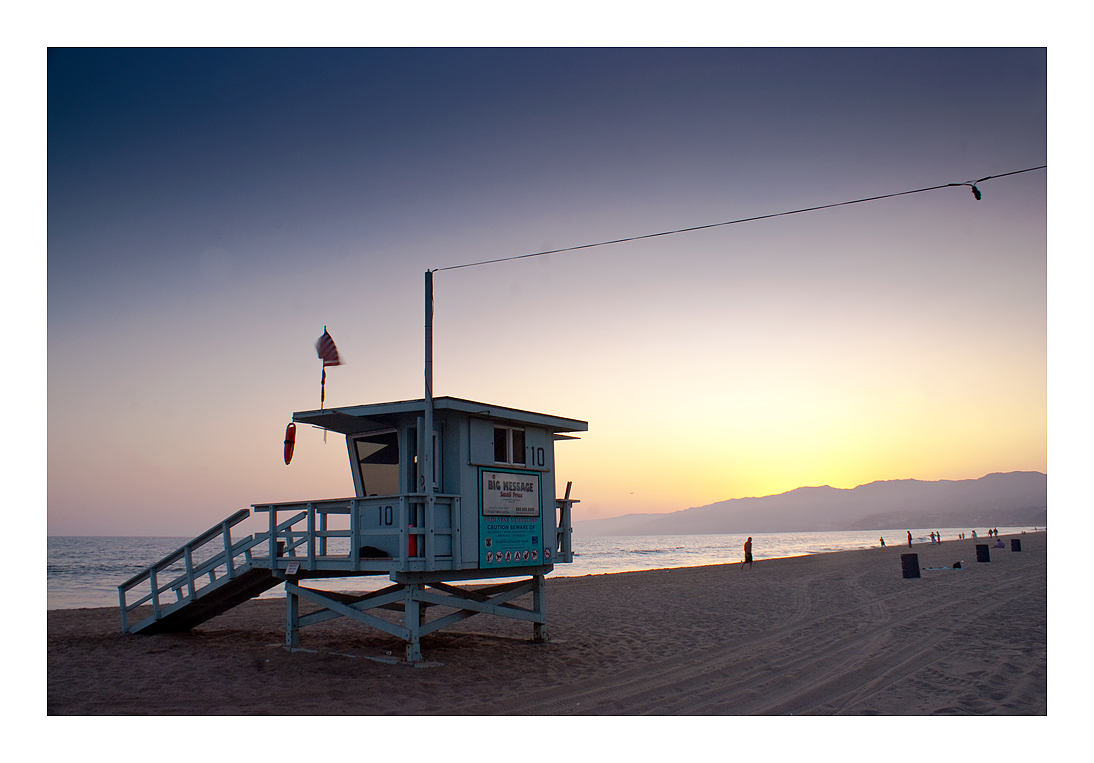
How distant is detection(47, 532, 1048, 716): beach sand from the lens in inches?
330

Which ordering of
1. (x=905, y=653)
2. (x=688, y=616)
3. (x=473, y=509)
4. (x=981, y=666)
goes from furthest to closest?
(x=688, y=616), (x=473, y=509), (x=905, y=653), (x=981, y=666)

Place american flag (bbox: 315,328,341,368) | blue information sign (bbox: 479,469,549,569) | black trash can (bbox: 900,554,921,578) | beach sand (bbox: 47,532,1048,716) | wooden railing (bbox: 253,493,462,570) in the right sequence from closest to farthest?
1. beach sand (bbox: 47,532,1048,716)
2. wooden railing (bbox: 253,493,462,570)
3. blue information sign (bbox: 479,469,549,569)
4. american flag (bbox: 315,328,341,368)
5. black trash can (bbox: 900,554,921,578)

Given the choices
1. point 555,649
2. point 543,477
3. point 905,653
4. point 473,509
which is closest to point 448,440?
point 473,509

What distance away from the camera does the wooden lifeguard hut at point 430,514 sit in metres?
11.2

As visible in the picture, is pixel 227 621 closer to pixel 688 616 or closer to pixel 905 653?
pixel 688 616

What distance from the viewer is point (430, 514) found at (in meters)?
11.0

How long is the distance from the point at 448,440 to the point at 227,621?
31.8 ft

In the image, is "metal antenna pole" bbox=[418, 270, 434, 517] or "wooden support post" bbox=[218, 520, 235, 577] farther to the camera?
"wooden support post" bbox=[218, 520, 235, 577]

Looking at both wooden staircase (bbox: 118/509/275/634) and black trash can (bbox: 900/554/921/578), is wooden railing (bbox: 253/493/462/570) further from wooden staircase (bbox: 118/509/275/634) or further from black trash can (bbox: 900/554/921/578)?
black trash can (bbox: 900/554/921/578)

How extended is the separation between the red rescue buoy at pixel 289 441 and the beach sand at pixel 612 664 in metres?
3.25

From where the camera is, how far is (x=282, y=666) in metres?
11.1

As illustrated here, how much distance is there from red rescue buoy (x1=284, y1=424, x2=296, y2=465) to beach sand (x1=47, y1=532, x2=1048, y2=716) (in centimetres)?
325

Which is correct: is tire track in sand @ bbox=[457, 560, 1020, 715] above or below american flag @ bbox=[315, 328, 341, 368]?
below

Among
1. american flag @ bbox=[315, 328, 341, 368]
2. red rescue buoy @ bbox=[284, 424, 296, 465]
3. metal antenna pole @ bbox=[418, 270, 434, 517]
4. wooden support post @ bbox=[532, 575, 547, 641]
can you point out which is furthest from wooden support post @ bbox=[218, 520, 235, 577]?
wooden support post @ bbox=[532, 575, 547, 641]
